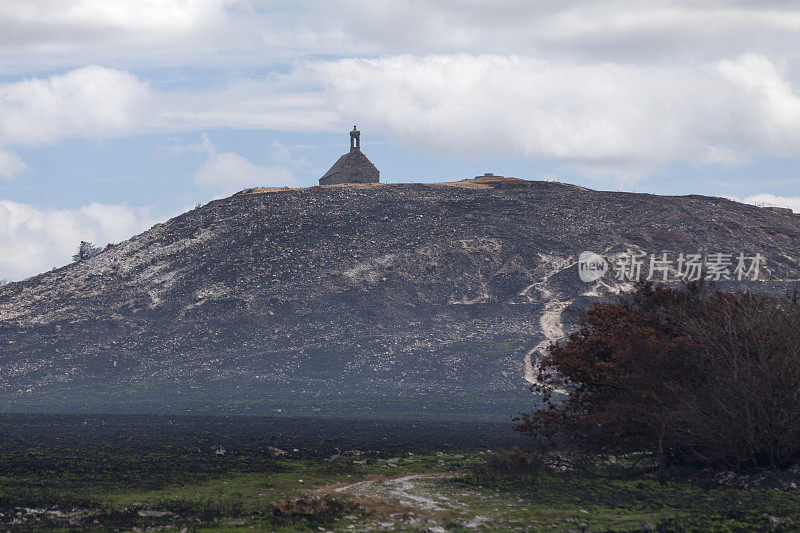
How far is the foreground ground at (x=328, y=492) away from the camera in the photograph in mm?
26688

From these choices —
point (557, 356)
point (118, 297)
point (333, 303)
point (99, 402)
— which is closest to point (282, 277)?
point (333, 303)

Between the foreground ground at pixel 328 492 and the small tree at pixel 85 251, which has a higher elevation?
the small tree at pixel 85 251

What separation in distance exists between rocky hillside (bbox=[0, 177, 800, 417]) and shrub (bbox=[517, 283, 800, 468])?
155 feet

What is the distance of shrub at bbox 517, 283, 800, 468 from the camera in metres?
32.0

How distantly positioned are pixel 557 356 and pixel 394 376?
62453 millimetres

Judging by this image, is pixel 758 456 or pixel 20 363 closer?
pixel 758 456

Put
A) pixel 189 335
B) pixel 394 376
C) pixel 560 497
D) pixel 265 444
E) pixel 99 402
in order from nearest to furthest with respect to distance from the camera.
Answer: pixel 560 497 → pixel 265 444 → pixel 99 402 → pixel 394 376 → pixel 189 335

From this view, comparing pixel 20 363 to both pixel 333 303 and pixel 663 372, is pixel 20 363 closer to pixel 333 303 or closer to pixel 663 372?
pixel 333 303

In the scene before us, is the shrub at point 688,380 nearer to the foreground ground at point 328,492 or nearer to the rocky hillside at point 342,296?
the foreground ground at point 328,492

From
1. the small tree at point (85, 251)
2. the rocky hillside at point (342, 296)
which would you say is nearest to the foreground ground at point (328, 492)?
the rocky hillside at point (342, 296)

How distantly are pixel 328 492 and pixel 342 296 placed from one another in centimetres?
7889

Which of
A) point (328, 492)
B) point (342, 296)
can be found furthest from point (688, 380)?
point (342, 296)

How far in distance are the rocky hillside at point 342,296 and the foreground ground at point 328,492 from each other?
38.6 meters

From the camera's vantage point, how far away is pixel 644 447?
3609 centimetres
